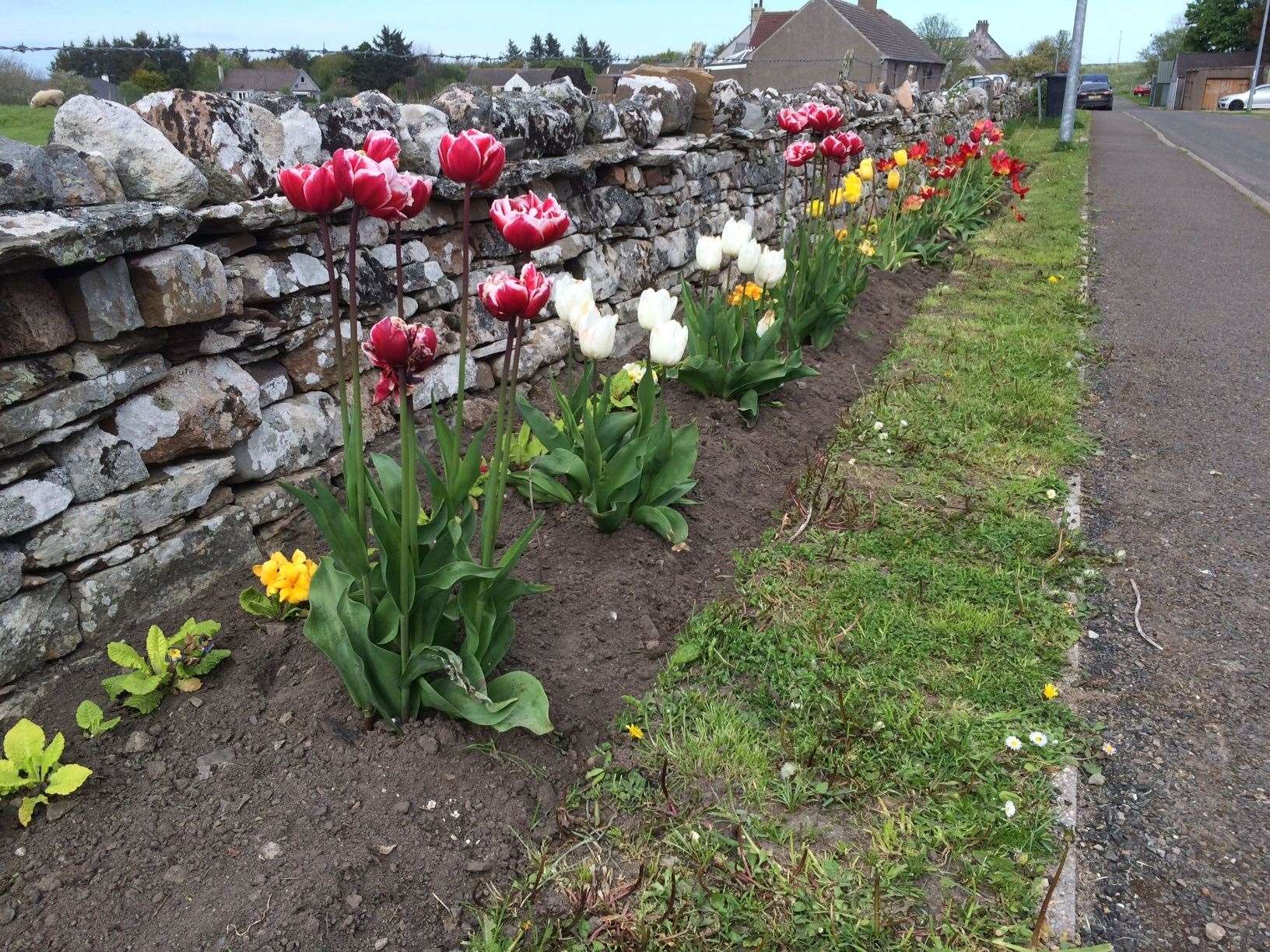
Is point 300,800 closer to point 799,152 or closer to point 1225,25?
point 799,152

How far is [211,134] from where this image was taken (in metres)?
2.69

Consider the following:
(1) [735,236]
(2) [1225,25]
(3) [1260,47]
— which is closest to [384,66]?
(1) [735,236]

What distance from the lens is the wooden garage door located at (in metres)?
54.4

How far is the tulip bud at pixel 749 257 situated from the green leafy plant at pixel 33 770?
3.05 m

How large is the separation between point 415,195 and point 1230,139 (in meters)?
27.1

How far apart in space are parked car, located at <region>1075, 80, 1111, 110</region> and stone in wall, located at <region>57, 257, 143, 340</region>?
152 feet

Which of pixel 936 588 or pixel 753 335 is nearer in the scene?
pixel 936 588

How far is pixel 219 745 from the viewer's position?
2.20 metres

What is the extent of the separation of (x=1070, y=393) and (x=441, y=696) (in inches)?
153

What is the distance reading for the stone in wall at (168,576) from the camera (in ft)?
7.98

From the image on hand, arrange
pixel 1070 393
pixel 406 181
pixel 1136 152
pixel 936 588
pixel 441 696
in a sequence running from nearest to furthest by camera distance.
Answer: pixel 406 181 < pixel 441 696 < pixel 936 588 < pixel 1070 393 < pixel 1136 152

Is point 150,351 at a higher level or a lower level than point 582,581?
→ higher

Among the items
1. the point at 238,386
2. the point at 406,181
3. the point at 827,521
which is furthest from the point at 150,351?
the point at 827,521

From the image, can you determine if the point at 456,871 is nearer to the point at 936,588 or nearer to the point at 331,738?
the point at 331,738
